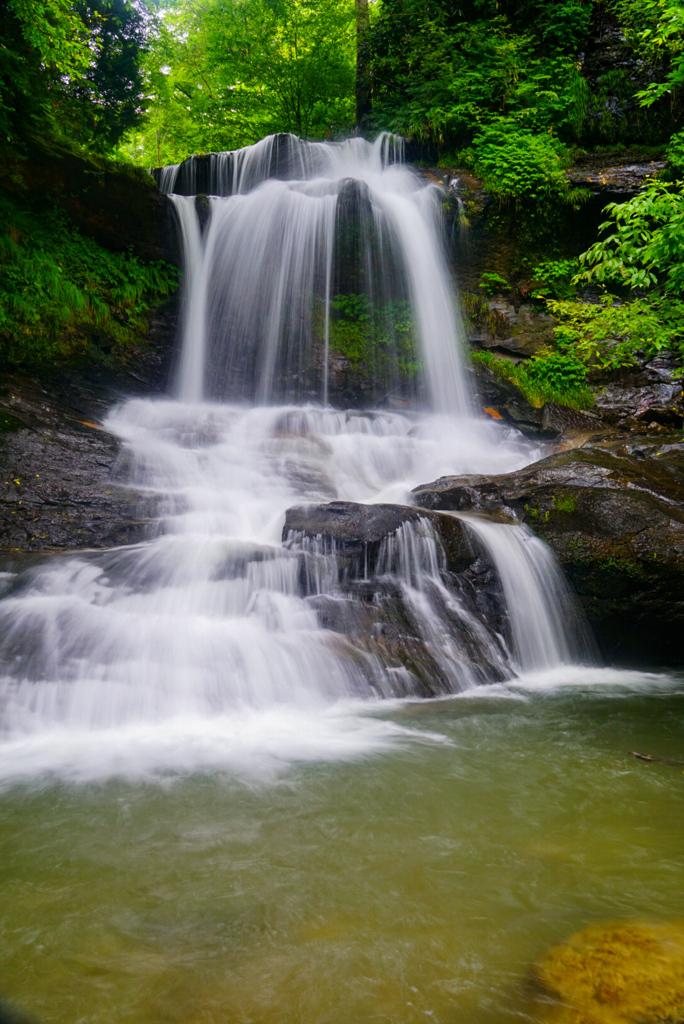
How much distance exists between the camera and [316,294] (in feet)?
38.5

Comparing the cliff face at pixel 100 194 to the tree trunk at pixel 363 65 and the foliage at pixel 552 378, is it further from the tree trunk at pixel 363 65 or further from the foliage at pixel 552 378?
the tree trunk at pixel 363 65

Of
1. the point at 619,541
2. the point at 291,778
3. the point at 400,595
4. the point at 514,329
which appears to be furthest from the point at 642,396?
the point at 291,778

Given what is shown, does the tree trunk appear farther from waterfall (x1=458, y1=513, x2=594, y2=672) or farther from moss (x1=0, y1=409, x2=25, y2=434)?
waterfall (x1=458, y1=513, x2=594, y2=672)

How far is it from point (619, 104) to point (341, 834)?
1588 cm

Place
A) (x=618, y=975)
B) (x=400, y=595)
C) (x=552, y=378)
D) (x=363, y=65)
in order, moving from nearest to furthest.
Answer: (x=618, y=975) < (x=400, y=595) < (x=552, y=378) < (x=363, y=65)

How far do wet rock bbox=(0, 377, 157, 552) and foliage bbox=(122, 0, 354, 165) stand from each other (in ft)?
45.1

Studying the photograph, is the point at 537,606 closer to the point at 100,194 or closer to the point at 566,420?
the point at 566,420

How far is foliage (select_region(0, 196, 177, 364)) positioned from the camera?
8.54 meters

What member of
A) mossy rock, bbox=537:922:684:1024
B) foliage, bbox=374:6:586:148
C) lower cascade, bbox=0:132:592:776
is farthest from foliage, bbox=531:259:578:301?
mossy rock, bbox=537:922:684:1024

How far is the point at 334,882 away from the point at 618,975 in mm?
985

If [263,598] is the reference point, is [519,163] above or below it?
above

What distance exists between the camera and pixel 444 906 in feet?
6.67

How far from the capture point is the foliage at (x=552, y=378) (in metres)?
10.8

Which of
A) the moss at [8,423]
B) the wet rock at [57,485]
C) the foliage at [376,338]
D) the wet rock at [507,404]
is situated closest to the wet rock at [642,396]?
the wet rock at [507,404]
